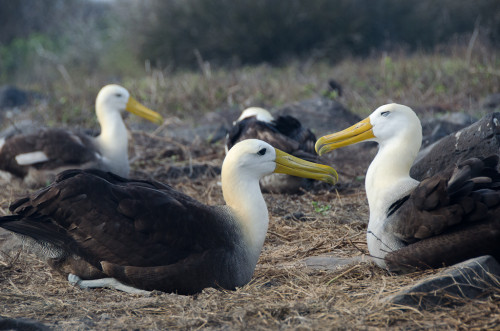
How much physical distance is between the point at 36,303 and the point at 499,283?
2.54 metres

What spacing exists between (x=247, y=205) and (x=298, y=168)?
20.9 inches

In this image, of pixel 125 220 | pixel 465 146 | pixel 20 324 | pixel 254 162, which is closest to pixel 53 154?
pixel 125 220

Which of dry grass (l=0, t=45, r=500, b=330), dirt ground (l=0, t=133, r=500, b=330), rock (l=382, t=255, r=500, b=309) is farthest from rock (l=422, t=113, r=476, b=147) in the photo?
rock (l=382, t=255, r=500, b=309)

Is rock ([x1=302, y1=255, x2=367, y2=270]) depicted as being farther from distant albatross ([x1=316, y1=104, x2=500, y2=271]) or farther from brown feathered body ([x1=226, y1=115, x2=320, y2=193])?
brown feathered body ([x1=226, y1=115, x2=320, y2=193])

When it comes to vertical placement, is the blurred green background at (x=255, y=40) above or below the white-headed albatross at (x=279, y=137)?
below

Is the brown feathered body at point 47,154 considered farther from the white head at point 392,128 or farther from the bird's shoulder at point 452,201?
the bird's shoulder at point 452,201

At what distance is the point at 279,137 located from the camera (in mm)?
6629

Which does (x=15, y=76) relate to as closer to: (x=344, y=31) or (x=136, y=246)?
(x=344, y=31)

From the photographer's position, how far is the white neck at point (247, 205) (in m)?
→ 4.15

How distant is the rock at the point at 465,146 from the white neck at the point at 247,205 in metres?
1.78

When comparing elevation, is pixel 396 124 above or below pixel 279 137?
above

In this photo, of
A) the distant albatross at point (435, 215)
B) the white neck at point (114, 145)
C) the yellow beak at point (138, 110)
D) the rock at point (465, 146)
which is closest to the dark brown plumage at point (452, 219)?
the distant albatross at point (435, 215)

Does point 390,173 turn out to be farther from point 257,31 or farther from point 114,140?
point 257,31

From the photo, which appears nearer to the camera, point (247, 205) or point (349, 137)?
point (247, 205)
